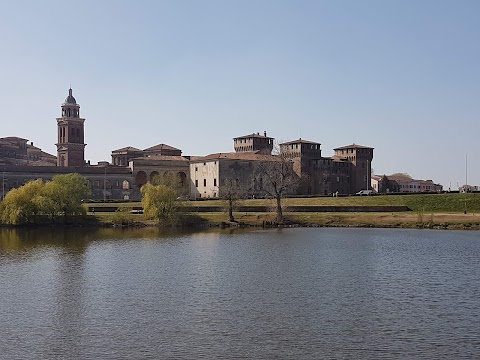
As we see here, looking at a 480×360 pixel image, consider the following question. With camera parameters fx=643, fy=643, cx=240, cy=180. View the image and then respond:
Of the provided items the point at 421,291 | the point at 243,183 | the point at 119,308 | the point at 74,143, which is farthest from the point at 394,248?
the point at 74,143

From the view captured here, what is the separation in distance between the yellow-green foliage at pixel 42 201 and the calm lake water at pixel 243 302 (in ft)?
82.6

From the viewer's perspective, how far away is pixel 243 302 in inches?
1106

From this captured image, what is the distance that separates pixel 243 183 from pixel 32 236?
55961mm

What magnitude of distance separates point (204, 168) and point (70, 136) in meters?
30.3

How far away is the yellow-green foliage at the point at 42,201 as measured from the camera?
74000 mm

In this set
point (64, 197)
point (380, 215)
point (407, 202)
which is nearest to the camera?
Answer: point (380, 215)

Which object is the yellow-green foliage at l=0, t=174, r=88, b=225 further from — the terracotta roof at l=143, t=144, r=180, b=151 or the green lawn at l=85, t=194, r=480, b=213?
the terracotta roof at l=143, t=144, r=180, b=151

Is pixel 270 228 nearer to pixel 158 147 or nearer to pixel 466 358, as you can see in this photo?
pixel 466 358

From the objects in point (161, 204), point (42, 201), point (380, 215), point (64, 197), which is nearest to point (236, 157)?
point (161, 204)

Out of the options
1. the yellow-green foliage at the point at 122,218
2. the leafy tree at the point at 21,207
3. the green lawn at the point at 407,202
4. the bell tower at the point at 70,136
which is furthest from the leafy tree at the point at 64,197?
the bell tower at the point at 70,136

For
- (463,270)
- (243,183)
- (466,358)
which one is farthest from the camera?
(243,183)

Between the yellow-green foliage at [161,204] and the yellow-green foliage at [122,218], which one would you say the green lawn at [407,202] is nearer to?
the yellow-green foliage at [161,204]

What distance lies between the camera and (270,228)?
231 ft

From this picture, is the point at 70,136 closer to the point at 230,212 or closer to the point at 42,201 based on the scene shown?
the point at 42,201
